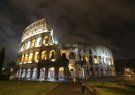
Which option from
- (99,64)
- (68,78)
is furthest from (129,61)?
(68,78)

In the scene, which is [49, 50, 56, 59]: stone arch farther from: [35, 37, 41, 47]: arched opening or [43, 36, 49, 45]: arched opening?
[35, 37, 41, 47]: arched opening

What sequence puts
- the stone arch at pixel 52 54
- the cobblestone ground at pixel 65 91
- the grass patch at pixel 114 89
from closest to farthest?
the cobblestone ground at pixel 65 91 < the grass patch at pixel 114 89 < the stone arch at pixel 52 54

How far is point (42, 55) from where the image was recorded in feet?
165

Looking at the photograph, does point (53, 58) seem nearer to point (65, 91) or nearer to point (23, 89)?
point (23, 89)

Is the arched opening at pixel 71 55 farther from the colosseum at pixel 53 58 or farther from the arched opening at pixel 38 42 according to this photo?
the arched opening at pixel 38 42

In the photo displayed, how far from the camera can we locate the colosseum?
45438 mm

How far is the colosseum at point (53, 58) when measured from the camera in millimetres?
45438

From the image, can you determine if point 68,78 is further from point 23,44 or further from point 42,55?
point 23,44

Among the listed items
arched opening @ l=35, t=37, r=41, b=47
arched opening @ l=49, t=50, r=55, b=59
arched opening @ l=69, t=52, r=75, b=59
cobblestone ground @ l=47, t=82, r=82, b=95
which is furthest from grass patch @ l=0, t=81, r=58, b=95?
arched opening @ l=35, t=37, r=41, b=47

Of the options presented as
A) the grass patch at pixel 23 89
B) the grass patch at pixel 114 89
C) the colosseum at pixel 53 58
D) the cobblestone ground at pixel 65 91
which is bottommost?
the grass patch at pixel 114 89

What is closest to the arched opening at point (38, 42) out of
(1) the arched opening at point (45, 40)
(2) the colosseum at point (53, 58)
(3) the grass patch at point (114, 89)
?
(2) the colosseum at point (53, 58)

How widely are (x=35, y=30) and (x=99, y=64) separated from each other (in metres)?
28.8

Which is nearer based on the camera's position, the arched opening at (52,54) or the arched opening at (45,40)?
the arched opening at (52,54)

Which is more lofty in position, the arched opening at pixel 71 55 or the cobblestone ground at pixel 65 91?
the arched opening at pixel 71 55
